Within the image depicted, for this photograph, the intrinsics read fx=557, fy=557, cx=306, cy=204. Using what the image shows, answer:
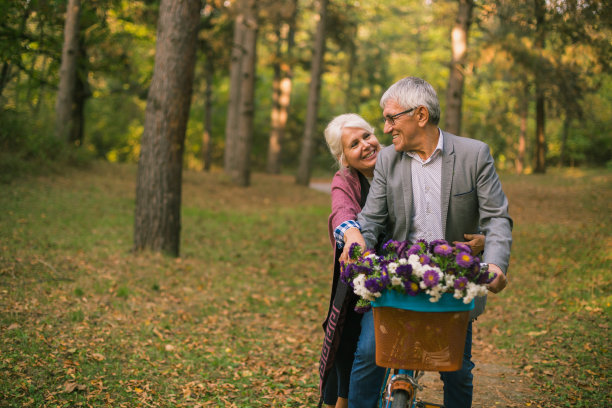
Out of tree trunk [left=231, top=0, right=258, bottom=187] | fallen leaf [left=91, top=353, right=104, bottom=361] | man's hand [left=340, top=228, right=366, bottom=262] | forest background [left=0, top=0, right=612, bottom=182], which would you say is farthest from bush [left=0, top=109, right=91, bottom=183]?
man's hand [left=340, top=228, right=366, bottom=262]

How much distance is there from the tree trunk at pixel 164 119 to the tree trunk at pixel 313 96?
1169 centimetres

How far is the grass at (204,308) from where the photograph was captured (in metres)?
4.88

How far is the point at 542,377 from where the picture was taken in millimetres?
5422

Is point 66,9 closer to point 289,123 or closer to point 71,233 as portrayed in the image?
point 71,233

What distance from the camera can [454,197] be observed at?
3080 mm

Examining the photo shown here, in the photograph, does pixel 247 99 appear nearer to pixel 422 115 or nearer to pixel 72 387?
pixel 72 387

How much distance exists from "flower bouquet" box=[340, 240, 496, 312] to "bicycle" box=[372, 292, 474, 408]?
64mm

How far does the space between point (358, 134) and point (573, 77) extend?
1654cm

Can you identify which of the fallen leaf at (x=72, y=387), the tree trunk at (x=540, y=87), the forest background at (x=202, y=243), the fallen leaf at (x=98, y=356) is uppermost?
the tree trunk at (x=540, y=87)

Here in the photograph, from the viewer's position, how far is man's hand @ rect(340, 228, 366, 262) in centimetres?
292

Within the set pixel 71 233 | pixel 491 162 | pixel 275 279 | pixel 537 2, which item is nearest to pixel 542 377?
pixel 491 162

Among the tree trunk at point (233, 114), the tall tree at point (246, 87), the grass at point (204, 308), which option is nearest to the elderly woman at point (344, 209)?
the grass at point (204, 308)

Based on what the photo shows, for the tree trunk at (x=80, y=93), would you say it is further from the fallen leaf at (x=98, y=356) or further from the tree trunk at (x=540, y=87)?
the fallen leaf at (x=98, y=356)

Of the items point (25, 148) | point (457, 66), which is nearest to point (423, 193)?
point (457, 66)
